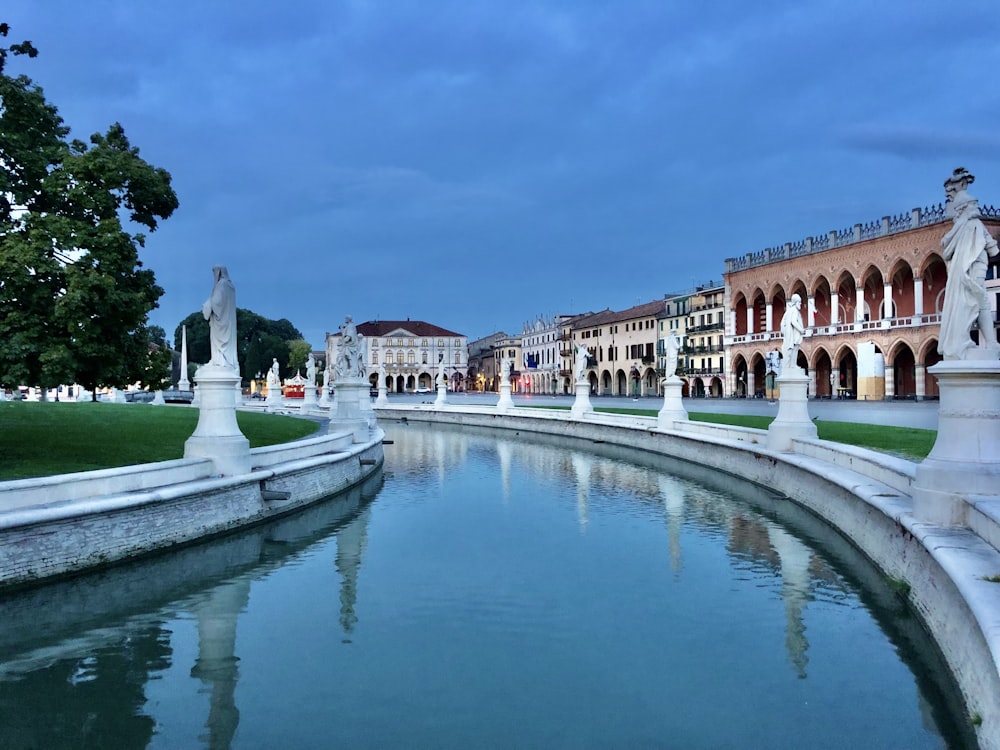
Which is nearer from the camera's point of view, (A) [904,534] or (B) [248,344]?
(A) [904,534]

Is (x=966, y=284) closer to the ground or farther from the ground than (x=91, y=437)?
farther from the ground

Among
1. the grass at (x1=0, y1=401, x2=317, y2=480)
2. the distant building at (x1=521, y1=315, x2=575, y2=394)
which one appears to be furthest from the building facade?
the grass at (x1=0, y1=401, x2=317, y2=480)

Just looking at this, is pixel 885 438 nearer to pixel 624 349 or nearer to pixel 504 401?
pixel 504 401

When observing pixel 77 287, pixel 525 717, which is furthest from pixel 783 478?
pixel 77 287

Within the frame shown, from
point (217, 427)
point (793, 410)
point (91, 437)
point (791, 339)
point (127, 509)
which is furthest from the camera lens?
point (791, 339)

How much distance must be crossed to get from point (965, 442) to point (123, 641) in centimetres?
1018

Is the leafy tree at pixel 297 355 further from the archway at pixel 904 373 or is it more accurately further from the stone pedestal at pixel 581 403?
the stone pedestal at pixel 581 403

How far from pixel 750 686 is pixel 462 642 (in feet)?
10.7

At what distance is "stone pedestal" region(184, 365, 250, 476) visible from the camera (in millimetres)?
15297

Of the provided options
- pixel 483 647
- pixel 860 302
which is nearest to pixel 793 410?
pixel 483 647

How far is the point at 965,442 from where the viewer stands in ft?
29.4

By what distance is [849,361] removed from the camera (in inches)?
2468

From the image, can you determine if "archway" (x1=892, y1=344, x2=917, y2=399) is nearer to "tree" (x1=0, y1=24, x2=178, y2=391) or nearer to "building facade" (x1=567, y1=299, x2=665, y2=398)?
"building facade" (x1=567, y1=299, x2=665, y2=398)

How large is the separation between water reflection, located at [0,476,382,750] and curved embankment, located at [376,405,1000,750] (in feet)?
20.5
